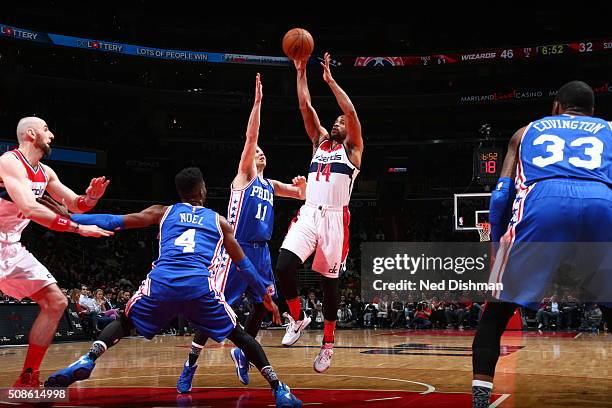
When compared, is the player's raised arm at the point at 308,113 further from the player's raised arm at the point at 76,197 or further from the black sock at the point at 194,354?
the black sock at the point at 194,354

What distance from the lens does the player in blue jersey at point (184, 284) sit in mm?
4398

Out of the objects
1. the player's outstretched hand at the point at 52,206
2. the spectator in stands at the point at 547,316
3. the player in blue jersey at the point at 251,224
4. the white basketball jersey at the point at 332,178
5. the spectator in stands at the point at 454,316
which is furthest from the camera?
the spectator in stands at the point at 454,316

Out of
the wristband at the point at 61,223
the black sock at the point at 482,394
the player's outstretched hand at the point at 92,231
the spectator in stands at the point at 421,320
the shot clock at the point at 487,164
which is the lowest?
the spectator in stands at the point at 421,320

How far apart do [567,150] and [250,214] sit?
3553 millimetres

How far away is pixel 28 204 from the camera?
484 centimetres

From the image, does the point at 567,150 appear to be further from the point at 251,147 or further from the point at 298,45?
the point at 298,45

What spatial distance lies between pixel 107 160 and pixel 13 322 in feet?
47.9

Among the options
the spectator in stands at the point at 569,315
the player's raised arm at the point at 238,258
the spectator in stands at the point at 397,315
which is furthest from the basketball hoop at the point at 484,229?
the player's raised arm at the point at 238,258

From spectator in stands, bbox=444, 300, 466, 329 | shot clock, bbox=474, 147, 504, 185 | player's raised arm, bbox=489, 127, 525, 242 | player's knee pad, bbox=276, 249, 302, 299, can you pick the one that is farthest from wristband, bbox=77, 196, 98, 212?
spectator in stands, bbox=444, 300, 466, 329

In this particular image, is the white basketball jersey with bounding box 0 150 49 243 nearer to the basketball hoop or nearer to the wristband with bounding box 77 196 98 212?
the wristband with bounding box 77 196 98 212

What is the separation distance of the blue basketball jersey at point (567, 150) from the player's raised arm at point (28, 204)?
2.68m

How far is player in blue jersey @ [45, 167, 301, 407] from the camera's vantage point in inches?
173

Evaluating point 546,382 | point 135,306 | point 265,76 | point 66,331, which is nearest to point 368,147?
point 265,76

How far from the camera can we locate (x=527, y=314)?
66.0ft
